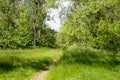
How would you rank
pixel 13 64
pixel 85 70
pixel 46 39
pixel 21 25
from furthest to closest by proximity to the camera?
pixel 46 39 → pixel 21 25 → pixel 13 64 → pixel 85 70

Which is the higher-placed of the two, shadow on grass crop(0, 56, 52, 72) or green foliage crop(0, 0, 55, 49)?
green foliage crop(0, 0, 55, 49)

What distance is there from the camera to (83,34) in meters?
24.7

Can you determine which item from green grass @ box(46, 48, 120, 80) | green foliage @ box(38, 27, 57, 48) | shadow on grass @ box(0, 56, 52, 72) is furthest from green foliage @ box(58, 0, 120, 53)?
green foliage @ box(38, 27, 57, 48)

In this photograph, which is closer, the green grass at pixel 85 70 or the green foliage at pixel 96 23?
the green grass at pixel 85 70

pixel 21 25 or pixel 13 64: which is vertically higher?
pixel 21 25

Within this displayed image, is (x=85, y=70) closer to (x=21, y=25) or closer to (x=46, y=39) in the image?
(x=21, y=25)

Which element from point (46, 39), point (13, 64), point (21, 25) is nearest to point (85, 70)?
point (13, 64)

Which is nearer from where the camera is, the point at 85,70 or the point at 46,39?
the point at 85,70

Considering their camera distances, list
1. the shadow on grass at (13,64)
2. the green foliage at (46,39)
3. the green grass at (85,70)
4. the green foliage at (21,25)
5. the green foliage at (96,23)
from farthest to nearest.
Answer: the green foliage at (46,39) < the green foliage at (21,25) < the green foliage at (96,23) < the shadow on grass at (13,64) < the green grass at (85,70)

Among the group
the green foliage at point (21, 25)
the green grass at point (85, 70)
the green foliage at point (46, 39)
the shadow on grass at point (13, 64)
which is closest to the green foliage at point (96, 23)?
the green grass at point (85, 70)

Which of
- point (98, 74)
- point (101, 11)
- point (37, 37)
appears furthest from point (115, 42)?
point (37, 37)

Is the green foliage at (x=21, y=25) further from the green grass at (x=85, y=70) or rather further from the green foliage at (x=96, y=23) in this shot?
the green grass at (x=85, y=70)

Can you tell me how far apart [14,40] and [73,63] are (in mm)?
19824

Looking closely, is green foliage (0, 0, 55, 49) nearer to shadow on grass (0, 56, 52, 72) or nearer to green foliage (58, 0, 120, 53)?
green foliage (58, 0, 120, 53)
